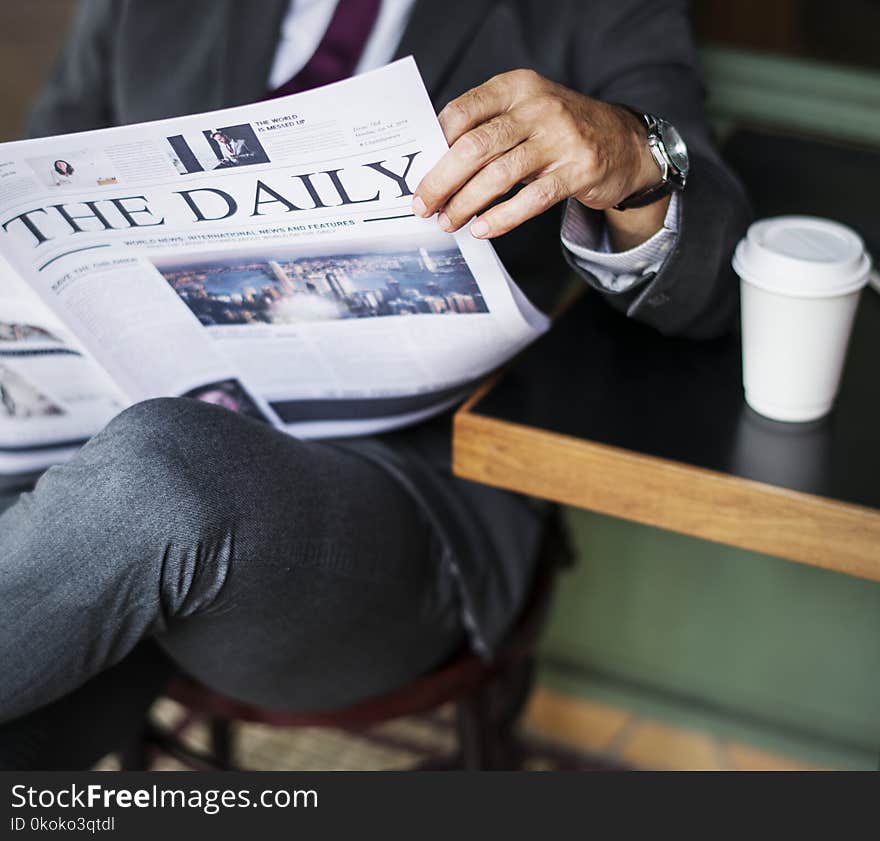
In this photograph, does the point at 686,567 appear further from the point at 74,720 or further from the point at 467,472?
the point at 74,720

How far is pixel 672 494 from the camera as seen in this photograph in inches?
30.5

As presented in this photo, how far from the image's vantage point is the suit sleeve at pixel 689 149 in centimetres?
84

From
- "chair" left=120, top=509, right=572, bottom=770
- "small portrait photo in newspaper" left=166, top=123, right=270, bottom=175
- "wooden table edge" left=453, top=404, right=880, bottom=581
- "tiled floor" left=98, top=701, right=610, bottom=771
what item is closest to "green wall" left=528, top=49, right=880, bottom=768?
"tiled floor" left=98, top=701, right=610, bottom=771

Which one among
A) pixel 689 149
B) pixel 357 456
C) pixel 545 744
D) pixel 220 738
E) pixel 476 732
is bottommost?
pixel 545 744

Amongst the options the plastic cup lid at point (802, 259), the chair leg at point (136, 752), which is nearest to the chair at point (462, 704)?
the chair leg at point (136, 752)

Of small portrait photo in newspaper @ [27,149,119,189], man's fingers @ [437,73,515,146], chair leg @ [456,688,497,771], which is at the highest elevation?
small portrait photo in newspaper @ [27,149,119,189]

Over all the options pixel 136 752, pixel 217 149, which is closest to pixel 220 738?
pixel 136 752

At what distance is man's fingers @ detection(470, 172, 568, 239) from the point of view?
727 millimetres

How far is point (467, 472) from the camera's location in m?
0.86

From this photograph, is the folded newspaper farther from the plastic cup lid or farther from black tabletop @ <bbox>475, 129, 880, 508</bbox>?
the plastic cup lid

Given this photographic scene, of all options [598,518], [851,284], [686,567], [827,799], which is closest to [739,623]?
[686,567]

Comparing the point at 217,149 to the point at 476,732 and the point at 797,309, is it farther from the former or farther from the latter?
the point at 476,732

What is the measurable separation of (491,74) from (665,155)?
298 millimetres

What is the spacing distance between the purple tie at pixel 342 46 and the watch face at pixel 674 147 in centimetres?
41
